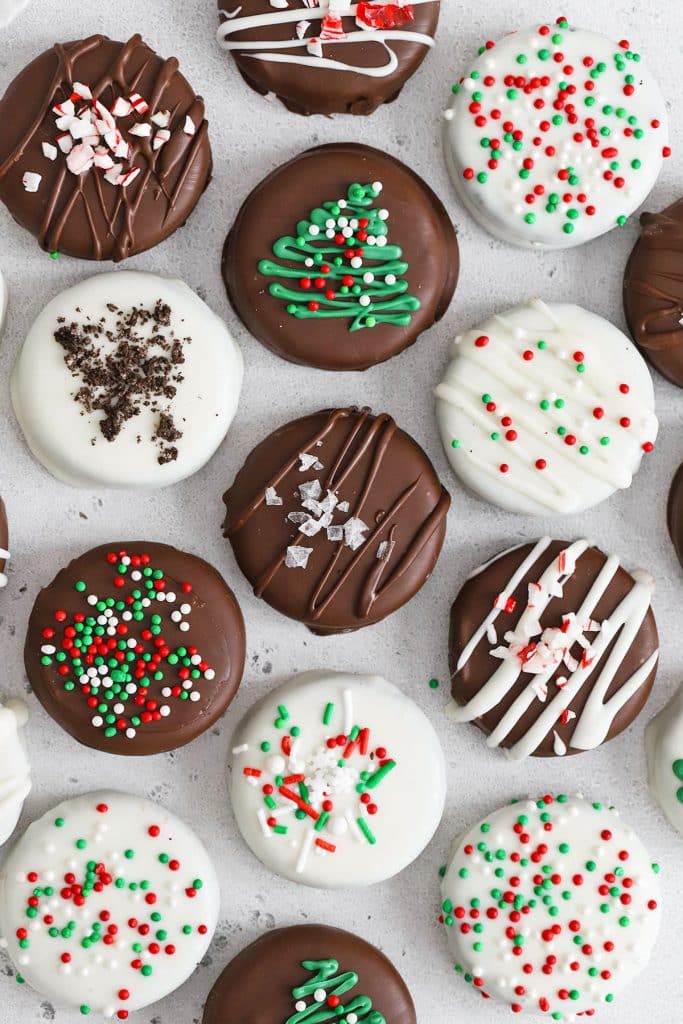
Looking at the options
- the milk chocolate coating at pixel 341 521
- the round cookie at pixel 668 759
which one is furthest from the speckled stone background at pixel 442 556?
the milk chocolate coating at pixel 341 521

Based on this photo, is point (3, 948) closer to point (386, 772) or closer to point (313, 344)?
point (386, 772)

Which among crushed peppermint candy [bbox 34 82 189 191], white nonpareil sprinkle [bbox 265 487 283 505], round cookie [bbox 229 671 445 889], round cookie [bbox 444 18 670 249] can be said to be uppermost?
round cookie [bbox 444 18 670 249]

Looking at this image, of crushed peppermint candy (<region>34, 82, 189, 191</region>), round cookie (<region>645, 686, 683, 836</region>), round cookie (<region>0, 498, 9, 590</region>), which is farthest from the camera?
round cookie (<region>645, 686, 683, 836</region>)

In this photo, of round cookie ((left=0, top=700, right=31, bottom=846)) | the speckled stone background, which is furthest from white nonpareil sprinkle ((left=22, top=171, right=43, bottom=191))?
round cookie ((left=0, top=700, right=31, bottom=846))

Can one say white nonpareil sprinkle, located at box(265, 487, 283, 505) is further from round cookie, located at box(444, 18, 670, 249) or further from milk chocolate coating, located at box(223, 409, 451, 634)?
round cookie, located at box(444, 18, 670, 249)

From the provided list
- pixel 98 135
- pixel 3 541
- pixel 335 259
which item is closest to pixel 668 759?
pixel 335 259
